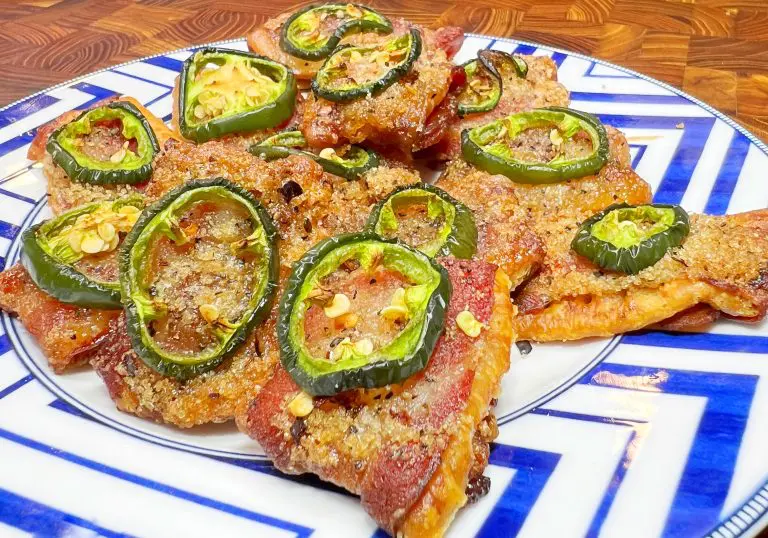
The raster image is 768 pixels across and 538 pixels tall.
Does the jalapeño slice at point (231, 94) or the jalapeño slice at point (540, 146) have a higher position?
the jalapeño slice at point (231, 94)

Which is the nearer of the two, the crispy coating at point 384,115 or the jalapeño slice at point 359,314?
the jalapeño slice at point 359,314

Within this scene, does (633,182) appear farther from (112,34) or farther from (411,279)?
(112,34)

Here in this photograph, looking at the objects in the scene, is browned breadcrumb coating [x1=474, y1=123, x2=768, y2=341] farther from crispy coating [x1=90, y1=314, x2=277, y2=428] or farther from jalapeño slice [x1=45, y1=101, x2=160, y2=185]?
jalapeño slice [x1=45, y1=101, x2=160, y2=185]

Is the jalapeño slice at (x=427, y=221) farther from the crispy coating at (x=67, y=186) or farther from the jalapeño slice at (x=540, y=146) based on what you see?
the crispy coating at (x=67, y=186)

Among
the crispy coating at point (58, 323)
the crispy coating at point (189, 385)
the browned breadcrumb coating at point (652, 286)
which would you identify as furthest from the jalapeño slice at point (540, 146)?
the crispy coating at point (58, 323)

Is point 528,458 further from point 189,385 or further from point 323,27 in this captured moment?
point 323,27

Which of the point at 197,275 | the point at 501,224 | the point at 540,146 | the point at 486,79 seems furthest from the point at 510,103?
the point at 197,275

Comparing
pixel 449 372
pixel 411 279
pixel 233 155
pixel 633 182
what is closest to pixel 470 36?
pixel 633 182
